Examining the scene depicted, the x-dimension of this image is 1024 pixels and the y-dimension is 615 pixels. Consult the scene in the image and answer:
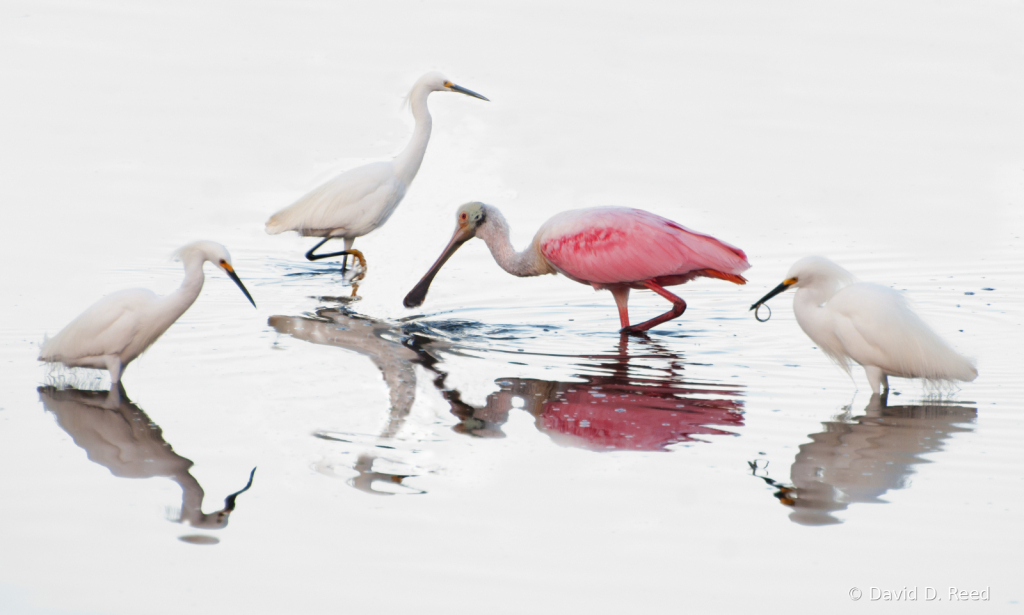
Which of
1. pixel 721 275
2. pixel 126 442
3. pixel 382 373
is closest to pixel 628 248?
pixel 721 275

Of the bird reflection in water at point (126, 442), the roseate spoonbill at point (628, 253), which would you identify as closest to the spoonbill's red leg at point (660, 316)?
the roseate spoonbill at point (628, 253)

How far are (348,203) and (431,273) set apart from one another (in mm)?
1149

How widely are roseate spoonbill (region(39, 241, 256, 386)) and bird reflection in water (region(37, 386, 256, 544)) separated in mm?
171

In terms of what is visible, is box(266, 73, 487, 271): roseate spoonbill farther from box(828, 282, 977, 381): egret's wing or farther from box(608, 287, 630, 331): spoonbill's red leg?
box(828, 282, 977, 381): egret's wing

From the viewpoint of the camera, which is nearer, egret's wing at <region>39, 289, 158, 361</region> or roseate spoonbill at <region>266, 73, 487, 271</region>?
egret's wing at <region>39, 289, 158, 361</region>

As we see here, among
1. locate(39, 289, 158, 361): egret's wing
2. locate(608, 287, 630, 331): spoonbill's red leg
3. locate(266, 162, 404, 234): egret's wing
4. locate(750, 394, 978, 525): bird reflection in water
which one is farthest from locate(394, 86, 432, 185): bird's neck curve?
locate(750, 394, 978, 525): bird reflection in water

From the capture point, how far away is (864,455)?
5.32m

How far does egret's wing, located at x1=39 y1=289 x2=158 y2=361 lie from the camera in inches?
242

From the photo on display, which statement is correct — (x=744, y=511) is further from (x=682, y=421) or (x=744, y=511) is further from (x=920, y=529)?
(x=682, y=421)

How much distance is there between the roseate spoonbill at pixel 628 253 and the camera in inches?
300

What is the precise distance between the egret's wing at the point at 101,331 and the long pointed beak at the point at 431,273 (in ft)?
8.67

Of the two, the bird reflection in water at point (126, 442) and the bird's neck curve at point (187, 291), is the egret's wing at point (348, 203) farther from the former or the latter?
the bird reflection in water at point (126, 442)

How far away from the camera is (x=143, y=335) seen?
6227 mm

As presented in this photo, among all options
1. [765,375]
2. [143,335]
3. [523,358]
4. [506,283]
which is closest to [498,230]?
[506,283]
